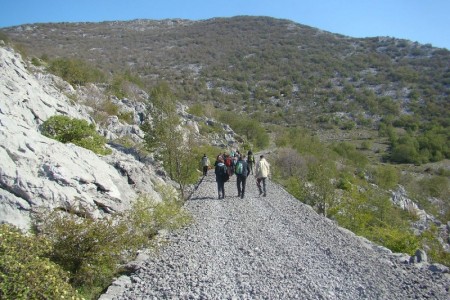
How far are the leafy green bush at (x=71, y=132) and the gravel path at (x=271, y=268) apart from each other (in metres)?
6.55

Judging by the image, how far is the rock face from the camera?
30.1 ft

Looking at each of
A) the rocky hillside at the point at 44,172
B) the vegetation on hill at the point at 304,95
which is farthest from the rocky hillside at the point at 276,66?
the rocky hillside at the point at 44,172

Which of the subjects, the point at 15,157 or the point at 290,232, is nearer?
the point at 15,157

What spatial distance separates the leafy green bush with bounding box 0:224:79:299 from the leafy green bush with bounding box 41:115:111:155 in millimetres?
10092

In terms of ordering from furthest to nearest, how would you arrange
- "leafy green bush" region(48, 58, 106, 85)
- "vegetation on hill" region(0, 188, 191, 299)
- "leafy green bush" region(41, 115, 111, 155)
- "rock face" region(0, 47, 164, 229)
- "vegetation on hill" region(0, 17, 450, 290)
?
1. "leafy green bush" region(48, 58, 106, 85)
2. "vegetation on hill" region(0, 17, 450, 290)
3. "leafy green bush" region(41, 115, 111, 155)
4. "rock face" region(0, 47, 164, 229)
5. "vegetation on hill" region(0, 188, 191, 299)

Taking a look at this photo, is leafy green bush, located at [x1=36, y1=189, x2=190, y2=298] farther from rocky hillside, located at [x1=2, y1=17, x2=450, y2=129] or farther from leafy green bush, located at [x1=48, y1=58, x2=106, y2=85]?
rocky hillside, located at [x1=2, y1=17, x2=450, y2=129]

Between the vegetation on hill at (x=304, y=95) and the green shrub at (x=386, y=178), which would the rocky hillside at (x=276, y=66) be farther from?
the green shrub at (x=386, y=178)

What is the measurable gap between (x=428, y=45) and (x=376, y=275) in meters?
118

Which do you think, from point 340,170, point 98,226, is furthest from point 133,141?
point 340,170

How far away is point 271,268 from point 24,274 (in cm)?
540

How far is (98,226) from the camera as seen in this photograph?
27.5ft

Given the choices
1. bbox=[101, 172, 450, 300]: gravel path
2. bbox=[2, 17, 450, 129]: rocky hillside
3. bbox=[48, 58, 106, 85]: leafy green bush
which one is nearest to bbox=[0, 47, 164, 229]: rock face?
bbox=[101, 172, 450, 300]: gravel path

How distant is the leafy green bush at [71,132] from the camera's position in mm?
16188

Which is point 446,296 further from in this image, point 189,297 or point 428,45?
point 428,45
